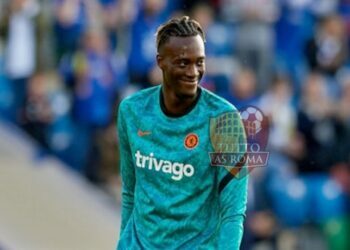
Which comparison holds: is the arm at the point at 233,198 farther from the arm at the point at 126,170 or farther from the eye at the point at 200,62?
the arm at the point at 126,170

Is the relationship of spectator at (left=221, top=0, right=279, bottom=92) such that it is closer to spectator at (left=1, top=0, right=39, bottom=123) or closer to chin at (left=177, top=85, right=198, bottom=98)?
spectator at (left=1, top=0, right=39, bottom=123)

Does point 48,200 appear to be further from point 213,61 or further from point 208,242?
point 208,242

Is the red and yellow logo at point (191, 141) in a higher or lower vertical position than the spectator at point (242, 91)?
higher

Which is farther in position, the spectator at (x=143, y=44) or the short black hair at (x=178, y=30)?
the spectator at (x=143, y=44)

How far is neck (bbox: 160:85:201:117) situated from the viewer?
566cm

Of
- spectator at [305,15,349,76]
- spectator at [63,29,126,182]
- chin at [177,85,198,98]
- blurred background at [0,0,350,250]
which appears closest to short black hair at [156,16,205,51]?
chin at [177,85,198,98]

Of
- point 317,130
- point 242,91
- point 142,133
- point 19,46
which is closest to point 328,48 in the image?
point 317,130

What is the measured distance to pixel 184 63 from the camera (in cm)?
554

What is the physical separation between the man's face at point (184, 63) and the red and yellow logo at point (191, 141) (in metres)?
0.18

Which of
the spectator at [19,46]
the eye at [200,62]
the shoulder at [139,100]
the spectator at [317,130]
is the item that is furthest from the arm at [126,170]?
the spectator at [317,130]

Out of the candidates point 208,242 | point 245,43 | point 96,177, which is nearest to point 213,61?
point 245,43

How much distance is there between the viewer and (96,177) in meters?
12.6

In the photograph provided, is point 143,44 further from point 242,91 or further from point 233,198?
point 233,198

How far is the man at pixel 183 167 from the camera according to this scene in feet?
18.2
